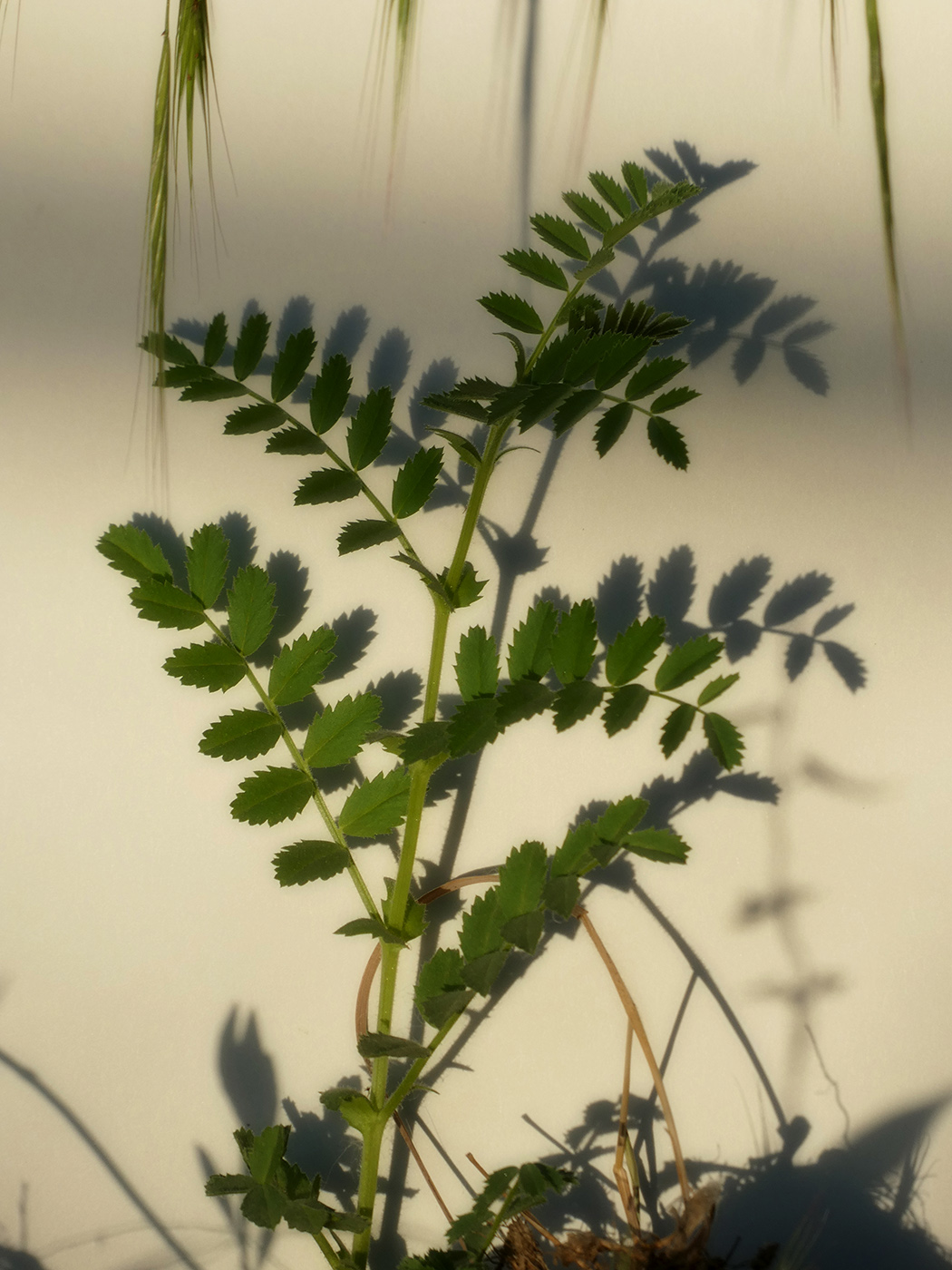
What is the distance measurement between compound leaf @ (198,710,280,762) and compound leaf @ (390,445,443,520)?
8.7 inches

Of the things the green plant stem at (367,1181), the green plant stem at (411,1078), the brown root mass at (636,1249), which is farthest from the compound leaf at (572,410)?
the brown root mass at (636,1249)

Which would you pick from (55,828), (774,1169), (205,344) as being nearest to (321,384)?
(205,344)

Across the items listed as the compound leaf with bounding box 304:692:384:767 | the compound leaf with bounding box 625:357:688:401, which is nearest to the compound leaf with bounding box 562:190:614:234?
the compound leaf with bounding box 625:357:688:401

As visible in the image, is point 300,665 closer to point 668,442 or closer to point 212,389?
point 212,389

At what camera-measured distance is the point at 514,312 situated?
736mm

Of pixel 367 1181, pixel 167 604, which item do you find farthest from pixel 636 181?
pixel 367 1181

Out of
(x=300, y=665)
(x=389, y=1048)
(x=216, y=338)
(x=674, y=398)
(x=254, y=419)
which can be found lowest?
(x=389, y=1048)

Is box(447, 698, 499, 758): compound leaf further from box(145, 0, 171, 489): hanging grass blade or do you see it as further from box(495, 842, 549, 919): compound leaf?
box(145, 0, 171, 489): hanging grass blade

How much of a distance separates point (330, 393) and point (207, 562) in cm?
19

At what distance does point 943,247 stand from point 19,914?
3.97 feet

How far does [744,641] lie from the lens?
91 centimetres

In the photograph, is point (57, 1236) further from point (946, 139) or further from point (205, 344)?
point (946, 139)

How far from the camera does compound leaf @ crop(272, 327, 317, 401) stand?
0.80 m

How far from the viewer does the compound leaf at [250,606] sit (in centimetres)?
78
